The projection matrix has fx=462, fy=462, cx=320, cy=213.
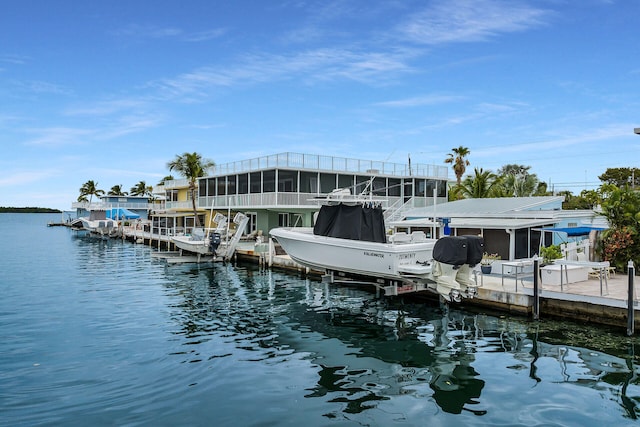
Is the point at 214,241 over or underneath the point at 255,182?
underneath

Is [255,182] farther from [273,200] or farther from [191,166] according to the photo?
[191,166]

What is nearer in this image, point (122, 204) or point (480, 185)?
point (480, 185)

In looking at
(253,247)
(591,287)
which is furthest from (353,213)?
(253,247)

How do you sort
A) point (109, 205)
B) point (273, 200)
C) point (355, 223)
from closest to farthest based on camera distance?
point (355, 223) < point (273, 200) < point (109, 205)

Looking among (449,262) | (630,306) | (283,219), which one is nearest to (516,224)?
(630,306)

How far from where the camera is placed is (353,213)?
55.9 ft

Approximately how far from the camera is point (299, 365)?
10.8 metres

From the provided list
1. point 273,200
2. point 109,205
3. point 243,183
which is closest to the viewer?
point 273,200

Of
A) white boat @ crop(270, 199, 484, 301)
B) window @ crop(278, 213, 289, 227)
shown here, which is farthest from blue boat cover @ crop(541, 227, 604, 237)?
window @ crop(278, 213, 289, 227)

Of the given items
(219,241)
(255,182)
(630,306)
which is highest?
(255,182)

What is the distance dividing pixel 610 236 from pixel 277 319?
13822mm

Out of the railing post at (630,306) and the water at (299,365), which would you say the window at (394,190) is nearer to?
the water at (299,365)

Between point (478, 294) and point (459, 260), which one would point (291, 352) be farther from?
point (478, 294)

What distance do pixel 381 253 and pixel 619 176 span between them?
56.8 metres
